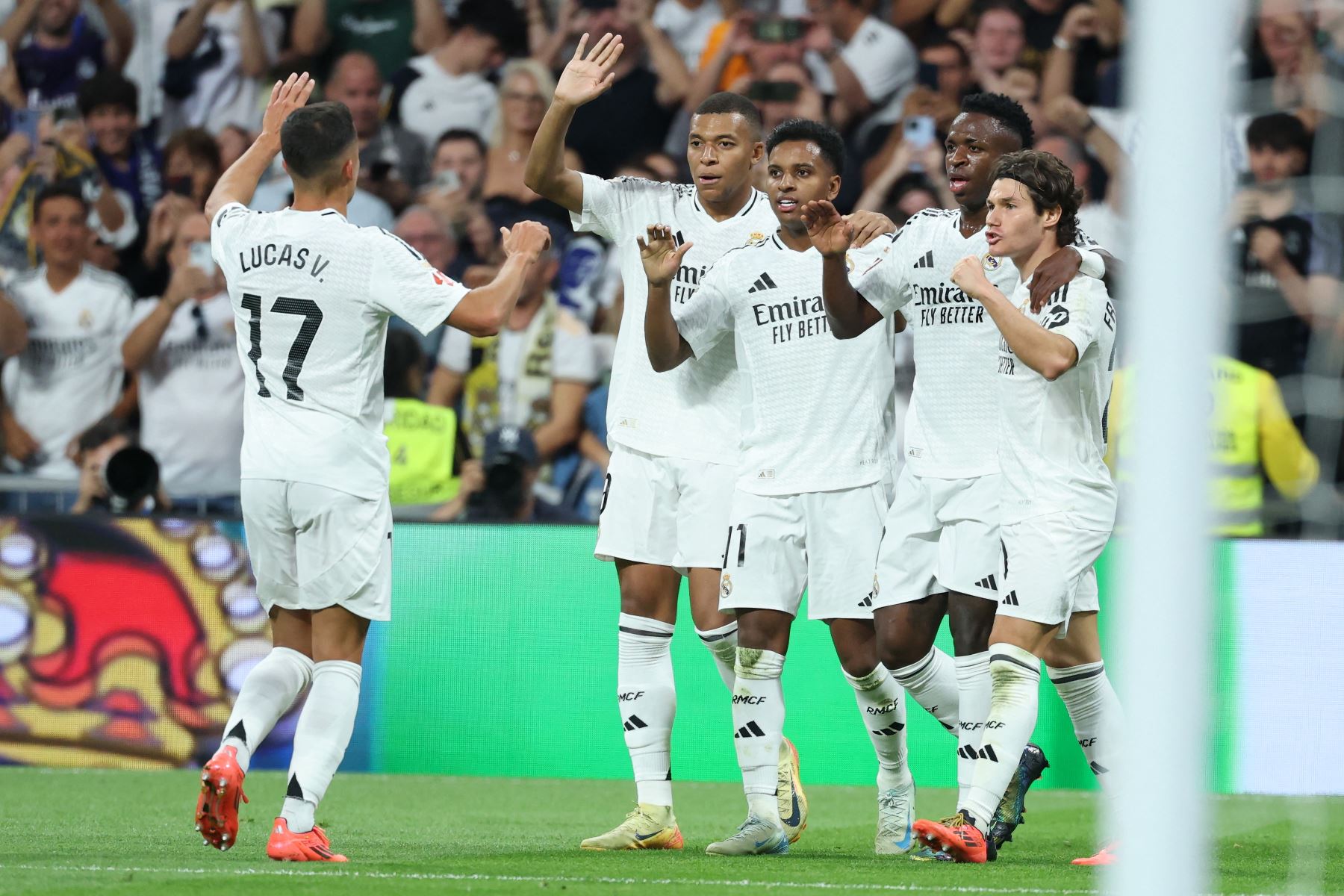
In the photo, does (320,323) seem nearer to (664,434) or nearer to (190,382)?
(664,434)

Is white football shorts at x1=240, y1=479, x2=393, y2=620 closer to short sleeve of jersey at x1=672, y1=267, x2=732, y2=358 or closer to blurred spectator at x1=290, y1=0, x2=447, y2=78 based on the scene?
short sleeve of jersey at x1=672, y1=267, x2=732, y2=358

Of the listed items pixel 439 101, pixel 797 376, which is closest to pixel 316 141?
pixel 797 376

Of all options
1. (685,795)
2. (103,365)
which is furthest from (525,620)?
(103,365)

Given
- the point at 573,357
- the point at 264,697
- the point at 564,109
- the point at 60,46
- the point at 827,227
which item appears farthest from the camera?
the point at 60,46

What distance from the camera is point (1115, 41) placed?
36.5 ft

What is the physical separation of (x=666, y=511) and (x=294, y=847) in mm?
1801

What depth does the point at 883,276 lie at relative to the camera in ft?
20.3

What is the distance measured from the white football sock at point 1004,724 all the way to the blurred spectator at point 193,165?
750 cm

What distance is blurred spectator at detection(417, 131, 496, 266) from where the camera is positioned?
11.4 metres

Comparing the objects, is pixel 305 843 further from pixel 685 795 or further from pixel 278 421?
pixel 685 795

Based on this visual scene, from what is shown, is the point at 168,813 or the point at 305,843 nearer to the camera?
the point at 305,843

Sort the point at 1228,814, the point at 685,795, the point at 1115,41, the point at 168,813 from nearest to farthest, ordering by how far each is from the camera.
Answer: the point at 168,813 → the point at 1228,814 → the point at 685,795 → the point at 1115,41

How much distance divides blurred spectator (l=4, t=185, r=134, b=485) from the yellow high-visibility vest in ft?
6.38

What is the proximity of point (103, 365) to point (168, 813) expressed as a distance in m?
4.60
